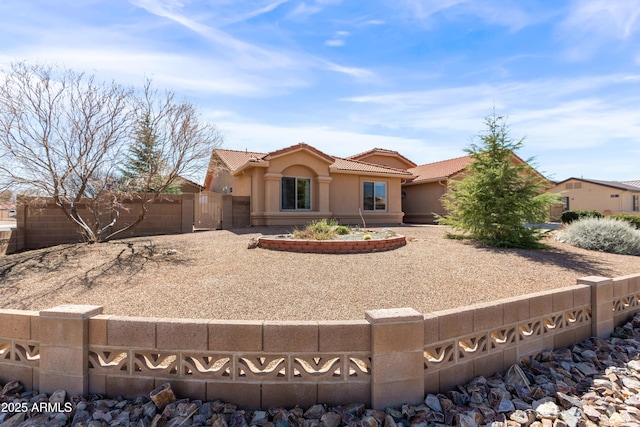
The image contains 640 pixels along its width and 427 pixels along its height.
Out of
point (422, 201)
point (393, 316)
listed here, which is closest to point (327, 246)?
point (393, 316)

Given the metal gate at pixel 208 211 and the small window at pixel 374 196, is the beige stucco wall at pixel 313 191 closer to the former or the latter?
the small window at pixel 374 196

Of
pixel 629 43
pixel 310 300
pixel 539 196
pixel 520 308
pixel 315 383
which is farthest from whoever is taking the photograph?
pixel 539 196

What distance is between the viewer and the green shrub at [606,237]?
10055mm

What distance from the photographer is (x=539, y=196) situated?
32.8 ft

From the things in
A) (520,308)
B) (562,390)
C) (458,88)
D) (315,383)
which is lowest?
(562,390)

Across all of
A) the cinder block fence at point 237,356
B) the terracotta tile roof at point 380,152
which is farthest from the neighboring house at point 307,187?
the cinder block fence at point 237,356

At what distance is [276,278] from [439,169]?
1901 centimetres

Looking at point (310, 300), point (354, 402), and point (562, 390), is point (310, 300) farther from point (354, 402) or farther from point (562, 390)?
point (562, 390)

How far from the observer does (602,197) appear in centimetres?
3192

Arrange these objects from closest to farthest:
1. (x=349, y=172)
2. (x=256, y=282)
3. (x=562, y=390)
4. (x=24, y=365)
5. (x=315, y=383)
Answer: (x=315, y=383) → (x=24, y=365) → (x=562, y=390) → (x=256, y=282) → (x=349, y=172)

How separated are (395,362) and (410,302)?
7.86 feet

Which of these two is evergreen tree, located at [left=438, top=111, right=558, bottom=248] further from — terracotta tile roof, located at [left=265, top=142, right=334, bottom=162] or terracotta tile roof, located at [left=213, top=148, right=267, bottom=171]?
terracotta tile roof, located at [left=213, top=148, right=267, bottom=171]

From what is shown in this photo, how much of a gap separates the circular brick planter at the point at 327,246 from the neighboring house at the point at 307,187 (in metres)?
6.05

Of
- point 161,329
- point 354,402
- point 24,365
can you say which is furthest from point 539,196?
point 24,365
